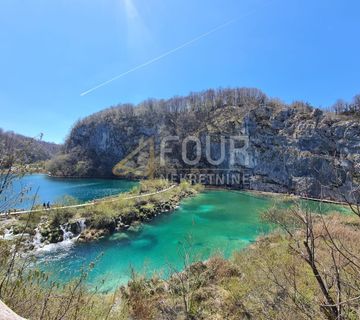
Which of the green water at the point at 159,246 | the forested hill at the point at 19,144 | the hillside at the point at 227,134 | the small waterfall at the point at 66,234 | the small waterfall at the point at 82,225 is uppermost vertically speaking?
the hillside at the point at 227,134

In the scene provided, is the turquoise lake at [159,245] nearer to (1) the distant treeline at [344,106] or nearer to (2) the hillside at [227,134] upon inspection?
(2) the hillside at [227,134]

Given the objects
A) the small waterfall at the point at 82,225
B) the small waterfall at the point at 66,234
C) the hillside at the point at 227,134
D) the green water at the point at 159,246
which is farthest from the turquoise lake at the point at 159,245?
the hillside at the point at 227,134

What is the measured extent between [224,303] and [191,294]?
125 cm

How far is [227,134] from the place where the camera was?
229 ft

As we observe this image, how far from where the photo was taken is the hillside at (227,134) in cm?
5594

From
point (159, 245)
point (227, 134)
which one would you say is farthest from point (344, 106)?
point (159, 245)

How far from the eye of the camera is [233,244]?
19797 mm

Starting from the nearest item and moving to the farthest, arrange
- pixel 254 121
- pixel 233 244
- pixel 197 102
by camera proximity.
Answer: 1. pixel 233 244
2. pixel 254 121
3. pixel 197 102

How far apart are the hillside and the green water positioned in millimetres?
18309

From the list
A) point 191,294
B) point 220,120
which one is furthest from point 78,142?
point 191,294

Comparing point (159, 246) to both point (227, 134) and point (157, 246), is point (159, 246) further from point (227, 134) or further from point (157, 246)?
point (227, 134)

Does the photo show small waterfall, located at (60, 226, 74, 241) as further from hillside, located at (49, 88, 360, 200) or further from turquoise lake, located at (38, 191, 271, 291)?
hillside, located at (49, 88, 360, 200)

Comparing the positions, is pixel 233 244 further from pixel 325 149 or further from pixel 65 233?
pixel 325 149

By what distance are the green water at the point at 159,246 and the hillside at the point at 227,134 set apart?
18309mm
